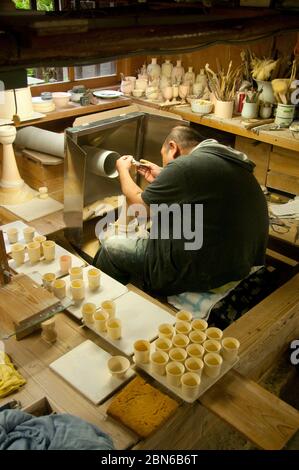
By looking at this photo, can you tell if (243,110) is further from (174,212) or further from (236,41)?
(236,41)

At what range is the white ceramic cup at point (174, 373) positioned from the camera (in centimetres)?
163

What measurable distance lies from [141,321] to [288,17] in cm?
157

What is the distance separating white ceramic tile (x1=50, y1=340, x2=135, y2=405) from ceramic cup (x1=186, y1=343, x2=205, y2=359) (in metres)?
0.25

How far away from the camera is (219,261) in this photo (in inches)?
89.8

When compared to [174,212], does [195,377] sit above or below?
below

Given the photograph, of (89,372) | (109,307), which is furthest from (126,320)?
(89,372)

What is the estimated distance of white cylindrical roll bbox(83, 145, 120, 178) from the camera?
118 inches

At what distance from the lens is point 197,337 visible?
182 centimetres

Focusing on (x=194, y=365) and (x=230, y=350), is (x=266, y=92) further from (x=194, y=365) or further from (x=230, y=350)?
(x=194, y=365)

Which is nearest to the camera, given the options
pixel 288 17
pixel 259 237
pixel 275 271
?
pixel 288 17

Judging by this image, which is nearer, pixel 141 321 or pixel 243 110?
pixel 141 321

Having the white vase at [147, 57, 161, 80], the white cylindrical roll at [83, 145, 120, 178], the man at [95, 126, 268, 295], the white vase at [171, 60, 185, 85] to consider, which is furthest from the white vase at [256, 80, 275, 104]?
the man at [95, 126, 268, 295]

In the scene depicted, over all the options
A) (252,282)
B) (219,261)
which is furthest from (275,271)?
(219,261)

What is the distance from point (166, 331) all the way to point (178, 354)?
0.14 metres
